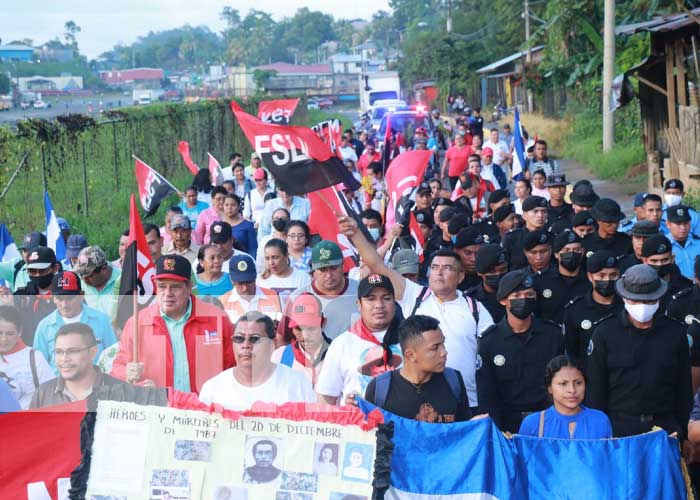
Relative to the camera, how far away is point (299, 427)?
5.27 m

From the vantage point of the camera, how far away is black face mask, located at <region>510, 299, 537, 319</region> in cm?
644

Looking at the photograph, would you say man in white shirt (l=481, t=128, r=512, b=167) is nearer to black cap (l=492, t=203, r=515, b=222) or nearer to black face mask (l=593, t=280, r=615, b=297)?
black cap (l=492, t=203, r=515, b=222)

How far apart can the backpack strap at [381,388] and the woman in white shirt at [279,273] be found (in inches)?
123

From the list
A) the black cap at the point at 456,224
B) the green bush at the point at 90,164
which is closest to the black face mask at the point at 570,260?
the black cap at the point at 456,224

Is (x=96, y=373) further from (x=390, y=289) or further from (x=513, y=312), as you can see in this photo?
(x=513, y=312)

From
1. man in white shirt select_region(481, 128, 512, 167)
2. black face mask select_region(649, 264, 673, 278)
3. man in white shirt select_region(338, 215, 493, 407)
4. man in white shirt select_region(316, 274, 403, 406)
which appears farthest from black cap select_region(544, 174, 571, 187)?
man in white shirt select_region(481, 128, 512, 167)

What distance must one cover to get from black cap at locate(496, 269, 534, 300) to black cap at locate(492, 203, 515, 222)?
402 centimetres

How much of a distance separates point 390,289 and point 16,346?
8.13 feet

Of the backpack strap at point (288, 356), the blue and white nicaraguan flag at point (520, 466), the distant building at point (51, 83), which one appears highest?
the distant building at point (51, 83)

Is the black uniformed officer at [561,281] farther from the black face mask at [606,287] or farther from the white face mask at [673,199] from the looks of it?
the white face mask at [673,199]

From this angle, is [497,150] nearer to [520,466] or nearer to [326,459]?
[520,466]

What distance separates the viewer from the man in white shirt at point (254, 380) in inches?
226

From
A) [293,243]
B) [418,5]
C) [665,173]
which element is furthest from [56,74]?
[293,243]

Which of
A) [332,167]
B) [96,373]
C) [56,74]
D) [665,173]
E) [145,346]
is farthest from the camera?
[56,74]
